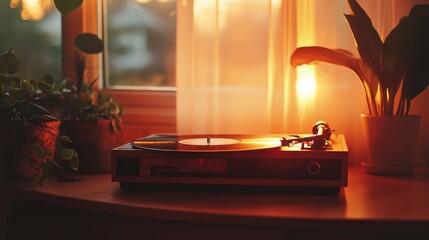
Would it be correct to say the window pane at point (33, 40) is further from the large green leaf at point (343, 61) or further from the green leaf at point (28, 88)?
the large green leaf at point (343, 61)

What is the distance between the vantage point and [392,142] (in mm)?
1005

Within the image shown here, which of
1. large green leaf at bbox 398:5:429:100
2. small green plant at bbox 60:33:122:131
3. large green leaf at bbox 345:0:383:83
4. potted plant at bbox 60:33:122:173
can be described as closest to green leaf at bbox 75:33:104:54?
→ small green plant at bbox 60:33:122:131

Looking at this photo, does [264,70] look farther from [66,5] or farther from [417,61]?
[66,5]

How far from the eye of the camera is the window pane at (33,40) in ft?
4.94

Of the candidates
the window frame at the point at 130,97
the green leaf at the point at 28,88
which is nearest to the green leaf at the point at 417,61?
the window frame at the point at 130,97

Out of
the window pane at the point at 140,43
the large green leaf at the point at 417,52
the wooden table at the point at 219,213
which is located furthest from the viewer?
the window pane at the point at 140,43

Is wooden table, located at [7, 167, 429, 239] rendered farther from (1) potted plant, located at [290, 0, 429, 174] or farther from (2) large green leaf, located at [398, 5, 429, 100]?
(2) large green leaf, located at [398, 5, 429, 100]

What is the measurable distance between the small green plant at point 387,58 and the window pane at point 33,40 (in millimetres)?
839

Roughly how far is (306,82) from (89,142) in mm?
547

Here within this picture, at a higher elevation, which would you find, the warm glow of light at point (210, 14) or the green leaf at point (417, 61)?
the warm glow of light at point (210, 14)

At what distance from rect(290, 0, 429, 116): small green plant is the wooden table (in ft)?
0.64

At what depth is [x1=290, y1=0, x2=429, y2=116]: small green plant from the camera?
943 millimetres

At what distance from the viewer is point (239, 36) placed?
1.19 metres

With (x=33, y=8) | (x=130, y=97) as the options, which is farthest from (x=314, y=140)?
(x=33, y=8)
